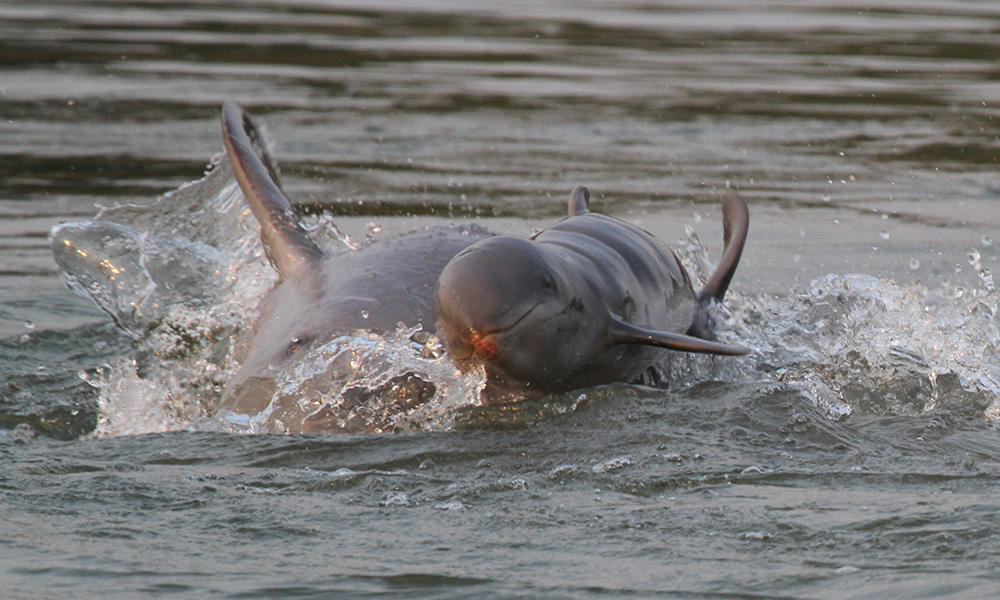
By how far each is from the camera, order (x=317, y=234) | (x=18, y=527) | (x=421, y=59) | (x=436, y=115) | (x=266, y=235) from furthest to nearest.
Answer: (x=421, y=59) → (x=436, y=115) → (x=317, y=234) → (x=266, y=235) → (x=18, y=527)

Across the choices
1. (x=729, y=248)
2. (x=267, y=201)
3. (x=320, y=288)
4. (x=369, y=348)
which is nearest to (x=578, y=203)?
(x=729, y=248)

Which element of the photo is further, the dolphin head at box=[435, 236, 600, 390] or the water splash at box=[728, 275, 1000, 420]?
the water splash at box=[728, 275, 1000, 420]

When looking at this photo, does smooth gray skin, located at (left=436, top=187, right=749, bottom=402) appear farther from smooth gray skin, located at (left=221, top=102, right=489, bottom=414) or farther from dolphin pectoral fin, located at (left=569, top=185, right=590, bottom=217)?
smooth gray skin, located at (left=221, top=102, right=489, bottom=414)

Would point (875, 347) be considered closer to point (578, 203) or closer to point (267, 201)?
point (578, 203)

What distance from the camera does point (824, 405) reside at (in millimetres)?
4633

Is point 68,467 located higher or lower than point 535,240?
lower

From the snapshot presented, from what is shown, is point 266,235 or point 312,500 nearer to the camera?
point 312,500

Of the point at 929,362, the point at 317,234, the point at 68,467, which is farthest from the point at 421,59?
the point at 68,467

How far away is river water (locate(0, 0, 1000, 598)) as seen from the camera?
337 centimetres

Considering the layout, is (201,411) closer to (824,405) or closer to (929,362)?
(824,405)

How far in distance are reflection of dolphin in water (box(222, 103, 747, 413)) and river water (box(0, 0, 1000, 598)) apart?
185mm

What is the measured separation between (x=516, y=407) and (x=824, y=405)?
3.18 feet

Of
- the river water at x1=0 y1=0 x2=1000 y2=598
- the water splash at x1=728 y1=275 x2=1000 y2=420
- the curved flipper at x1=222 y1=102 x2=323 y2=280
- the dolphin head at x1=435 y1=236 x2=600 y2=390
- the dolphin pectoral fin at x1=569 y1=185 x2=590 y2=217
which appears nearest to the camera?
the river water at x1=0 y1=0 x2=1000 y2=598

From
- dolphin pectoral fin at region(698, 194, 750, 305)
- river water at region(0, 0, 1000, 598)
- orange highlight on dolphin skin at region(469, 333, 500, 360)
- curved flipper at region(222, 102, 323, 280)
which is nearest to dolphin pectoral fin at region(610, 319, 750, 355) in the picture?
river water at region(0, 0, 1000, 598)
